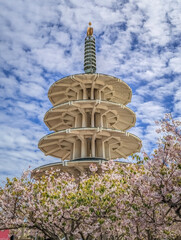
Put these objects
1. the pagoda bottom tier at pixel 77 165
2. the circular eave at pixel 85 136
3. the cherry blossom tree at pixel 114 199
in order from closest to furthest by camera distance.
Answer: the cherry blossom tree at pixel 114 199 → the pagoda bottom tier at pixel 77 165 → the circular eave at pixel 85 136

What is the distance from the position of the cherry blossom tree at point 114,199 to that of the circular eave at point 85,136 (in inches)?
586

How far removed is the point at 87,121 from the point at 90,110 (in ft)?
6.39

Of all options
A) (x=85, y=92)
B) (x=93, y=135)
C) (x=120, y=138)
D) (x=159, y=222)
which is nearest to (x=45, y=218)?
(x=159, y=222)

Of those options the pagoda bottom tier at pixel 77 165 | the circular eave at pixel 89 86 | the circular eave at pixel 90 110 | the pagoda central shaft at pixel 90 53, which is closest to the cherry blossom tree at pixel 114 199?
the pagoda bottom tier at pixel 77 165

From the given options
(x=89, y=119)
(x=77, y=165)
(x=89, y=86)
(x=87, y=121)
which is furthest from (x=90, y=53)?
(x=77, y=165)

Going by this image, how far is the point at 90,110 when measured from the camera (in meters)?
35.6

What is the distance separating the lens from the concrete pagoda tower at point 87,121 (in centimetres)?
3116

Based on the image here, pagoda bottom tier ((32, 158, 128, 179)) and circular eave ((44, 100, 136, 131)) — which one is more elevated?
circular eave ((44, 100, 136, 131))

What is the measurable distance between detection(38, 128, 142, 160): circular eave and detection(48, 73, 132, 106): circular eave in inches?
308

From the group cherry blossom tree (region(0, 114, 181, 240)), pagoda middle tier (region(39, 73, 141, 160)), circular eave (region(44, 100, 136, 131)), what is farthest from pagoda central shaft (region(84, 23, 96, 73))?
cherry blossom tree (region(0, 114, 181, 240))

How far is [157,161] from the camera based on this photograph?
11844mm

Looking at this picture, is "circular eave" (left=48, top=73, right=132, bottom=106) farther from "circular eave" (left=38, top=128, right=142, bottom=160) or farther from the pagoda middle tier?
"circular eave" (left=38, top=128, right=142, bottom=160)

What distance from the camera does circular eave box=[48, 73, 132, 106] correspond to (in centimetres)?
3584

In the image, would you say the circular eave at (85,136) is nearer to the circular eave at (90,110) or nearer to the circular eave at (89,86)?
the circular eave at (90,110)
